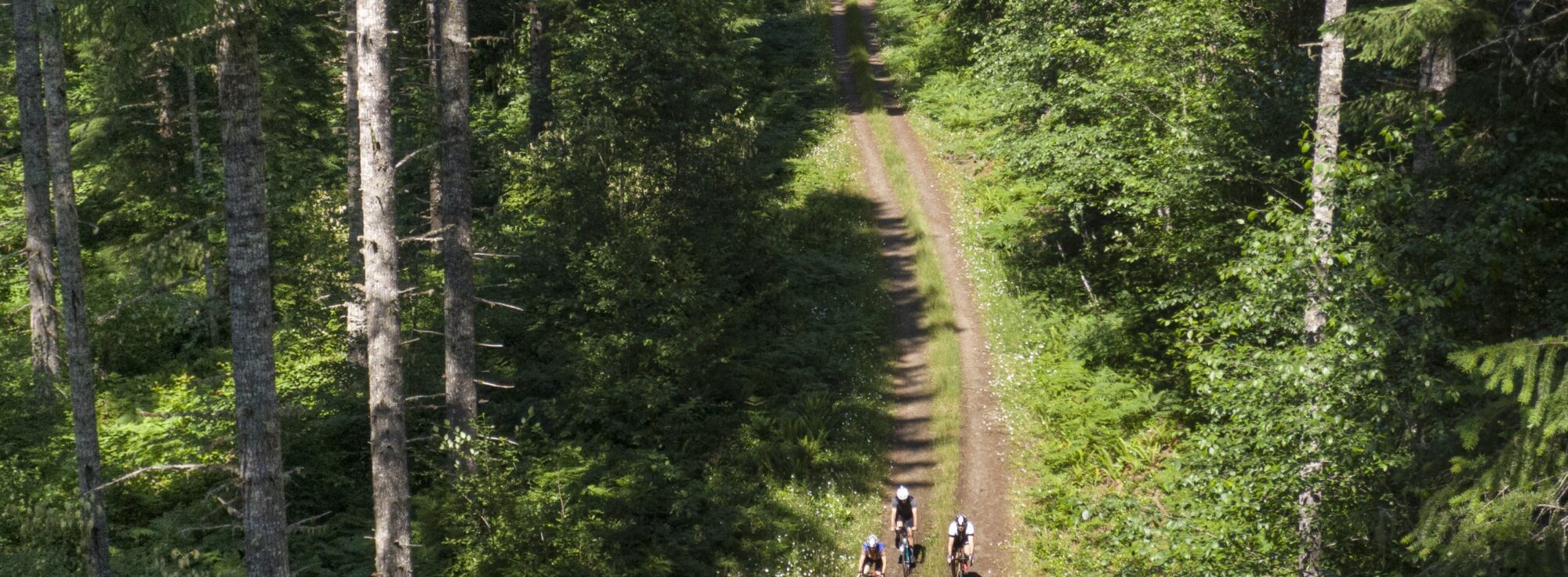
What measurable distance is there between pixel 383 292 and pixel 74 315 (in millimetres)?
5740

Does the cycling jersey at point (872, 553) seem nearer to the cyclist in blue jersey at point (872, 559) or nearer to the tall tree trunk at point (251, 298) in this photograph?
the cyclist in blue jersey at point (872, 559)

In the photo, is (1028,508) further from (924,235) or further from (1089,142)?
(924,235)

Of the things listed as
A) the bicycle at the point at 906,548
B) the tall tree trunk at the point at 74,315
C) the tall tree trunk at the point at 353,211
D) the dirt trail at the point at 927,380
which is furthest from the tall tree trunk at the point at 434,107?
the dirt trail at the point at 927,380

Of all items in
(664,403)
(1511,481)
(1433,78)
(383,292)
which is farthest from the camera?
(664,403)

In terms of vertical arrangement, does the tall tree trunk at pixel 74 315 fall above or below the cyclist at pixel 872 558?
above

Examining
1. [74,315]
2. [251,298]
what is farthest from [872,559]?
[74,315]

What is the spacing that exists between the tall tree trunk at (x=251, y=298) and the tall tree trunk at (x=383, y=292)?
107cm

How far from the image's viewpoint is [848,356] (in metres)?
23.3

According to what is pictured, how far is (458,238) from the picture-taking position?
53.4 feet

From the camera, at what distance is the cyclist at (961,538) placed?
15.7m

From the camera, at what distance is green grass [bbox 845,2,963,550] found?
18.9 meters

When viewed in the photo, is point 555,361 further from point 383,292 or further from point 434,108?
point 383,292

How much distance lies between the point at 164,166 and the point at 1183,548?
25446 mm

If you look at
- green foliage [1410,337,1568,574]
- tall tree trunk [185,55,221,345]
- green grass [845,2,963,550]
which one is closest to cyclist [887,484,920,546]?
green grass [845,2,963,550]
